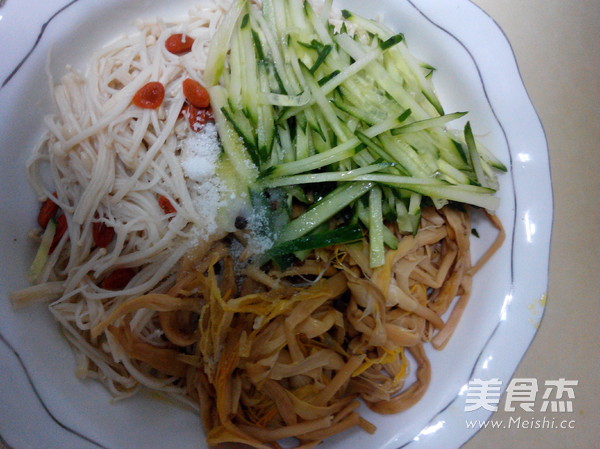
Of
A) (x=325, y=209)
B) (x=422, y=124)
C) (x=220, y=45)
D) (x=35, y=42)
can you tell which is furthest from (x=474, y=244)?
(x=35, y=42)

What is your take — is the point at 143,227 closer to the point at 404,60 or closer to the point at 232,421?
the point at 232,421

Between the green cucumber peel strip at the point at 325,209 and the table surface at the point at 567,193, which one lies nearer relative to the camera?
the green cucumber peel strip at the point at 325,209

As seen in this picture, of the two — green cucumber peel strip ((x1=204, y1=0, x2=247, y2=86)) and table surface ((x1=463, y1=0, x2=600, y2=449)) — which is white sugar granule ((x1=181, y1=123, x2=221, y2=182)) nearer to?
green cucumber peel strip ((x1=204, y1=0, x2=247, y2=86))

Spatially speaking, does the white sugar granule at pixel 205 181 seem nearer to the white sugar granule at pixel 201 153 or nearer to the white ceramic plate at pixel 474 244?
the white sugar granule at pixel 201 153

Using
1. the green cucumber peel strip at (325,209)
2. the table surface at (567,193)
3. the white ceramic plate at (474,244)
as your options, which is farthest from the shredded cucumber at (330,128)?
the table surface at (567,193)

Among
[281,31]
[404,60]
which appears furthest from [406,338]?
[281,31]

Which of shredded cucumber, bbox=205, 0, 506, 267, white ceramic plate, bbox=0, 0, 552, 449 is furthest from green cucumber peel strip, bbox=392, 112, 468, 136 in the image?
white ceramic plate, bbox=0, 0, 552, 449
